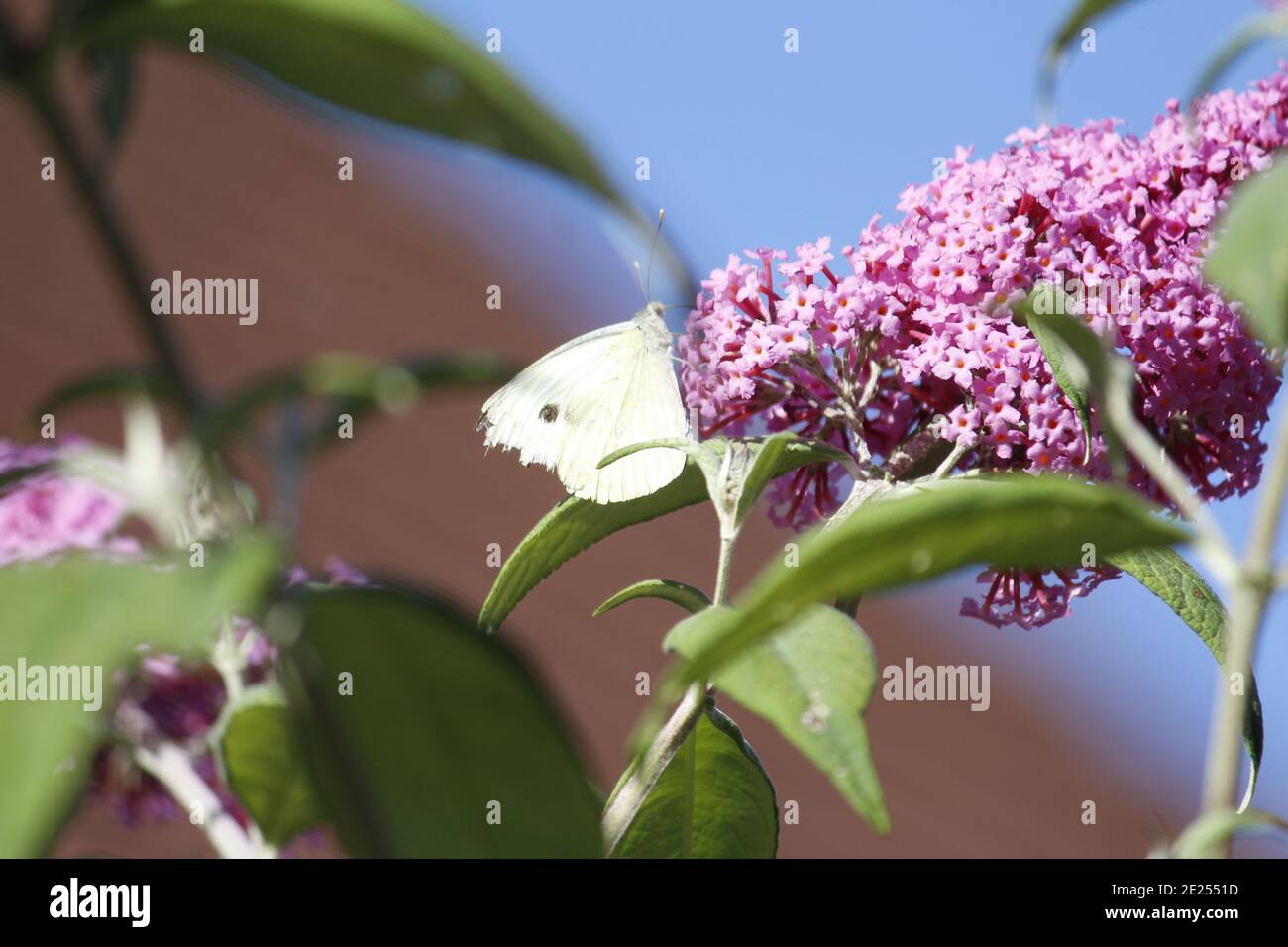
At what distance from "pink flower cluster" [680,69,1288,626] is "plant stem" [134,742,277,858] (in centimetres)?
35

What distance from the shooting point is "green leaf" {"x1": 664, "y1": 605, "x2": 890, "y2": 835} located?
336mm

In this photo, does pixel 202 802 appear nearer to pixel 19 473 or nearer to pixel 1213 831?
pixel 19 473

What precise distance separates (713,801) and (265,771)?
0.20 metres

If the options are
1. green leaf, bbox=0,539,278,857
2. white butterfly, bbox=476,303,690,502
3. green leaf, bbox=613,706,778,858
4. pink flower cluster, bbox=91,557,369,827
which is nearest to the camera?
green leaf, bbox=0,539,278,857

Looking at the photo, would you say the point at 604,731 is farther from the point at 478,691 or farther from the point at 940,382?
the point at 478,691

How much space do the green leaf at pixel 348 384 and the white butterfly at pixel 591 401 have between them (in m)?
0.64

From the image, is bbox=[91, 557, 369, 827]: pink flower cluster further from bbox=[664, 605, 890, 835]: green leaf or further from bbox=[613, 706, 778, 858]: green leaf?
bbox=[664, 605, 890, 835]: green leaf

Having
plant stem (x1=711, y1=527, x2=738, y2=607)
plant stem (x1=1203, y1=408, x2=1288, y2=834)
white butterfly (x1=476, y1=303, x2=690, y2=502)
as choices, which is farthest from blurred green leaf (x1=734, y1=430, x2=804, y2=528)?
white butterfly (x1=476, y1=303, x2=690, y2=502)

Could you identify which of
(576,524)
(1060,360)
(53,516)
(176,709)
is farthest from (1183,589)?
(53,516)

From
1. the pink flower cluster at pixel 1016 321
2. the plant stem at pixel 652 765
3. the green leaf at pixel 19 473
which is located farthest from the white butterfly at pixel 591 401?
the green leaf at pixel 19 473

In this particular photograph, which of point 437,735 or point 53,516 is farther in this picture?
point 53,516

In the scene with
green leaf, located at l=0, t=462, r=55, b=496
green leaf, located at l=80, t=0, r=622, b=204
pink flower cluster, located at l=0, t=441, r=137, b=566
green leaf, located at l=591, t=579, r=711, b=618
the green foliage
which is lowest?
green leaf, located at l=0, t=462, r=55, b=496

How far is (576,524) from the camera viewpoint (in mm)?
657
